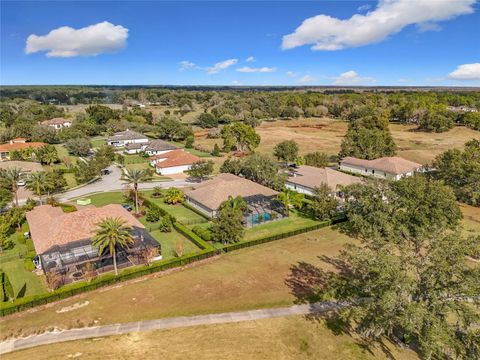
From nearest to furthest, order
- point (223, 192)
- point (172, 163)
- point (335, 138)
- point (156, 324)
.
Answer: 1. point (156, 324)
2. point (223, 192)
3. point (172, 163)
4. point (335, 138)

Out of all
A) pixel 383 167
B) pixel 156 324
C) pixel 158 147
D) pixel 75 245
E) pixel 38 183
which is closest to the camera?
pixel 156 324

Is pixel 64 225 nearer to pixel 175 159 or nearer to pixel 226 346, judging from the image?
pixel 226 346

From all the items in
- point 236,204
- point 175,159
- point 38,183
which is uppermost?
point 38,183

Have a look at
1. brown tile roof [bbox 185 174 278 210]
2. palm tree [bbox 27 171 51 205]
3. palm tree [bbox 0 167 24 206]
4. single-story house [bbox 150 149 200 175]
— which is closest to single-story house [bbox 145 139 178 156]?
single-story house [bbox 150 149 200 175]

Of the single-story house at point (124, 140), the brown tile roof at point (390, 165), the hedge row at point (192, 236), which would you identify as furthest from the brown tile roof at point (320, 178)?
the single-story house at point (124, 140)

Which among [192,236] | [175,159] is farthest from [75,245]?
[175,159]

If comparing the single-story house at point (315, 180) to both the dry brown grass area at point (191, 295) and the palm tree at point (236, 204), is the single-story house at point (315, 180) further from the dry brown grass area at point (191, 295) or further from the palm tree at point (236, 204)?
the dry brown grass area at point (191, 295)

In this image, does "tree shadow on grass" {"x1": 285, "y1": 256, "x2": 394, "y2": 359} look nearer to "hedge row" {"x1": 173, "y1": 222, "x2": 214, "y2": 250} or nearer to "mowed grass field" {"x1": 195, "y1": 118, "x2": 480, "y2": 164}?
"hedge row" {"x1": 173, "y1": 222, "x2": 214, "y2": 250}

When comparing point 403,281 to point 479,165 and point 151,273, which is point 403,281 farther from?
point 479,165
